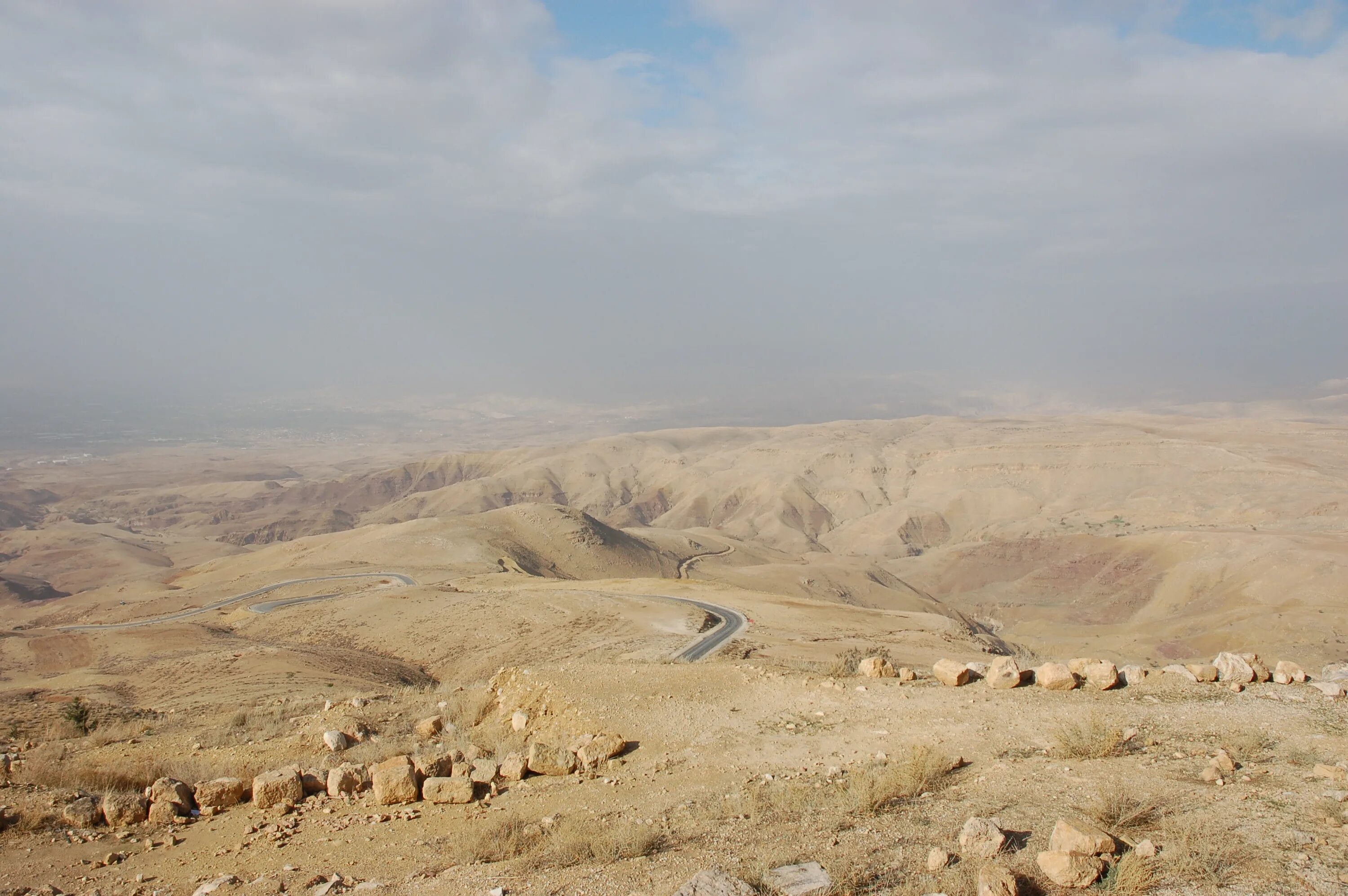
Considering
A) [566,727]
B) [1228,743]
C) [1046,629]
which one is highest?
[1228,743]

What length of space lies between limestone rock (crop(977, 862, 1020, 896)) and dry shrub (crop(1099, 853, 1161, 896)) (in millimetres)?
859

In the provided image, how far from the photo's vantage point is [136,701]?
22.2 metres

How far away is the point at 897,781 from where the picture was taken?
9.91 m

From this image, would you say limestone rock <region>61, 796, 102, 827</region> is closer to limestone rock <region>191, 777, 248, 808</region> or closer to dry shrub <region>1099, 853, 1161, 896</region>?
limestone rock <region>191, 777, 248, 808</region>

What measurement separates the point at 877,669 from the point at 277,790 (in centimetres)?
1139

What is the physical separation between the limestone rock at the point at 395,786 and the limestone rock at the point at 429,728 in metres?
4.10

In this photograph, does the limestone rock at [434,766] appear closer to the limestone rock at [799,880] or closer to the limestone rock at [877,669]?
the limestone rock at [799,880]

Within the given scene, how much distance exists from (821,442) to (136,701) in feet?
490

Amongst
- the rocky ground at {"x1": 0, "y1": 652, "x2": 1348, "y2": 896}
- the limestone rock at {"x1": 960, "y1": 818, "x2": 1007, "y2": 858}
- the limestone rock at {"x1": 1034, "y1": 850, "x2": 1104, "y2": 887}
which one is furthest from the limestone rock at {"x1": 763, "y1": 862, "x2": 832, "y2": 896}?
the limestone rock at {"x1": 1034, "y1": 850, "x2": 1104, "y2": 887}

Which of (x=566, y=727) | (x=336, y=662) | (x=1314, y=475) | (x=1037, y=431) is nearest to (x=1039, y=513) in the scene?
(x=1314, y=475)

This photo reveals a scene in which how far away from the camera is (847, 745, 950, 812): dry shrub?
930 cm

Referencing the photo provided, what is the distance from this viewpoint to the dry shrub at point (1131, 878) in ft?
21.9

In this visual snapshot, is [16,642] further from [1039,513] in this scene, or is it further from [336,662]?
[1039,513]

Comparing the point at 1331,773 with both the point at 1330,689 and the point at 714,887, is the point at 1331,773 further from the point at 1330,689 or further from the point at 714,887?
the point at 714,887
